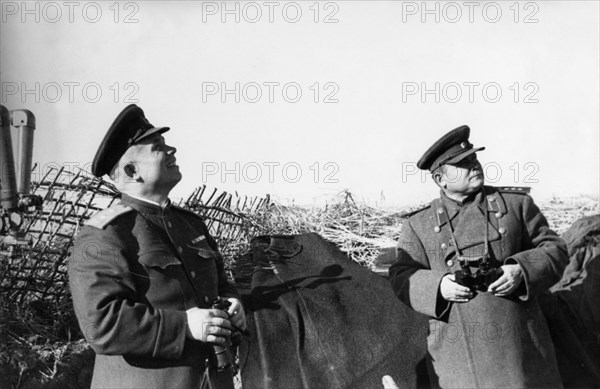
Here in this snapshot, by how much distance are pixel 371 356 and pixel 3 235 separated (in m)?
2.32

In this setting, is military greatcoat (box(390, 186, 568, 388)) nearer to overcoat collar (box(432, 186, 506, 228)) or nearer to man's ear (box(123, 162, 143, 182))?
overcoat collar (box(432, 186, 506, 228))

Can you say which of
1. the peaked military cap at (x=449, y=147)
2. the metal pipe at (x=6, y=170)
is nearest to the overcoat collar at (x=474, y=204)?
the peaked military cap at (x=449, y=147)

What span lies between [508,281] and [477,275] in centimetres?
17

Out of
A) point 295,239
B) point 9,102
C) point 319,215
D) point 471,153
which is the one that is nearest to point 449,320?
point 471,153

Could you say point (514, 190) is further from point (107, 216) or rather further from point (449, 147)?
point (107, 216)

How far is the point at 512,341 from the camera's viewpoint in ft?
14.0

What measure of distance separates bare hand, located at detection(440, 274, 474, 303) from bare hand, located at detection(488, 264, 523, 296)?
0.40ft

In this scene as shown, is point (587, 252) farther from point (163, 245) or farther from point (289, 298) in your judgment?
point (163, 245)

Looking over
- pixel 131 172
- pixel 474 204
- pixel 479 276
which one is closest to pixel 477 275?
pixel 479 276

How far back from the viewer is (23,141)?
5195 mm

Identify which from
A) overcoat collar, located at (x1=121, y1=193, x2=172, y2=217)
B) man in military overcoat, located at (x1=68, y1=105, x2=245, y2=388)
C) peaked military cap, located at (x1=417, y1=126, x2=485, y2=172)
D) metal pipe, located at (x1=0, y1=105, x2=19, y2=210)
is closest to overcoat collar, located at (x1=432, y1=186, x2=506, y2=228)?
peaked military cap, located at (x1=417, y1=126, x2=485, y2=172)

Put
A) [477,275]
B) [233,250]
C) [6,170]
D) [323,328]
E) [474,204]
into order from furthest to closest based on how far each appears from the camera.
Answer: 1. [233,250]
2. [6,170]
3. [323,328]
4. [474,204]
5. [477,275]

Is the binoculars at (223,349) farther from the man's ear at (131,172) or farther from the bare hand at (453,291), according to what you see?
the bare hand at (453,291)

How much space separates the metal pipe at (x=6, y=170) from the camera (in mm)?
4984
